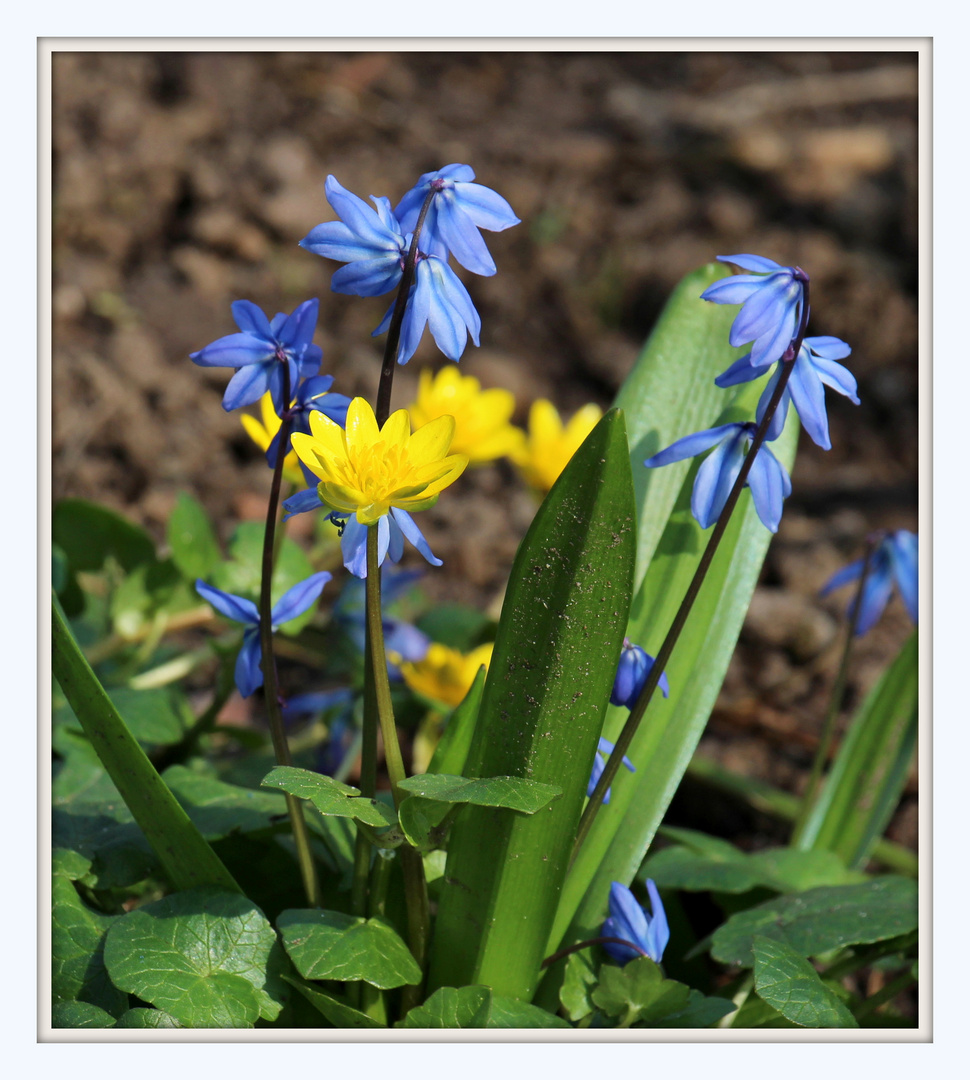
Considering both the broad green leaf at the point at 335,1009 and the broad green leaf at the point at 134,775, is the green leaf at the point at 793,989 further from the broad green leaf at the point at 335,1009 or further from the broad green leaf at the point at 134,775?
the broad green leaf at the point at 134,775

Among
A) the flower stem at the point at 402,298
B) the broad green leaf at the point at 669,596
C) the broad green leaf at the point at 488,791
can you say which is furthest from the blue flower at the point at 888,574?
the flower stem at the point at 402,298

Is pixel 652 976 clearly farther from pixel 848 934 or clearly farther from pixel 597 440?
pixel 597 440

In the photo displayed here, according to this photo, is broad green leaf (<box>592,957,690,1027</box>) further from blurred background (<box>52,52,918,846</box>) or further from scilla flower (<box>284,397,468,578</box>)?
blurred background (<box>52,52,918,846</box>)

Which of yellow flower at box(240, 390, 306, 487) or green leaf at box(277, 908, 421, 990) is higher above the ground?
yellow flower at box(240, 390, 306, 487)

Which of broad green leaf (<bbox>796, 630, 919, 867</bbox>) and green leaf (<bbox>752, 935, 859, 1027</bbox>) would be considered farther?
broad green leaf (<bbox>796, 630, 919, 867</bbox>)

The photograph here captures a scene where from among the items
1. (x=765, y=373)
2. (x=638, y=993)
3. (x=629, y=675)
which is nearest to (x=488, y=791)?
(x=629, y=675)

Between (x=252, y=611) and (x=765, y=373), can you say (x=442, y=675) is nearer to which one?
(x=252, y=611)

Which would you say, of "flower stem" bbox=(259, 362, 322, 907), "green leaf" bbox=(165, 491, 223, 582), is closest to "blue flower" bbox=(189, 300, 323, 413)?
"flower stem" bbox=(259, 362, 322, 907)

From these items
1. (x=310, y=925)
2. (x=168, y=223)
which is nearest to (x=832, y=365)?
(x=310, y=925)
